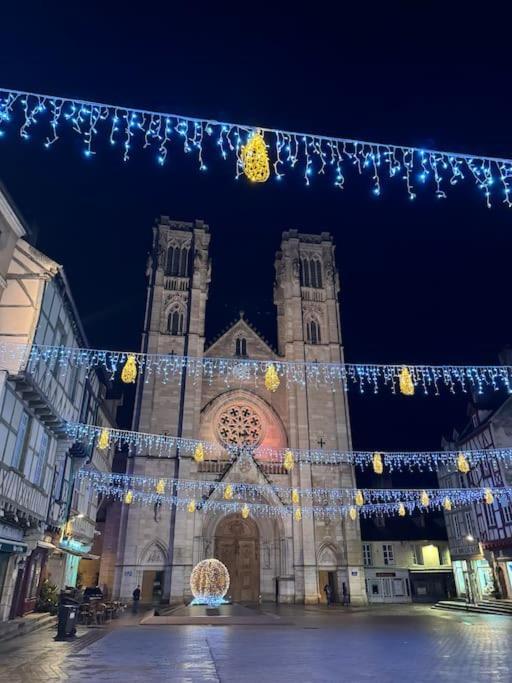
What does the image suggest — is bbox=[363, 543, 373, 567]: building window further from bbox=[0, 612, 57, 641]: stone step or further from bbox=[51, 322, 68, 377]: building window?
bbox=[51, 322, 68, 377]: building window

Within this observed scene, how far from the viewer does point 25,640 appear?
1225cm

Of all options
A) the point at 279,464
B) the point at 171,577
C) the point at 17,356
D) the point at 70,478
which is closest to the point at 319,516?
the point at 279,464

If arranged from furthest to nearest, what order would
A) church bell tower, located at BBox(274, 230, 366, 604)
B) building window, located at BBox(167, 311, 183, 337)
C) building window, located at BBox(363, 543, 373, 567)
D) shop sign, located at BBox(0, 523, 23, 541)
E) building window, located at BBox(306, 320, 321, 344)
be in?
1. building window, located at BBox(363, 543, 373, 567)
2. building window, located at BBox(306, 320, 321, 344)
3. building window, located at BBox(167, 311, 183, 337)
4. church bell tower, located at BBox(274, 230, 366, 604)
5. shop sign, located at BBox(0, 523, 23, 541)

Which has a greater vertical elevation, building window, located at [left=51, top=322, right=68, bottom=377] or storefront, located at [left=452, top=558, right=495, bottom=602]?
building window, located at [left=51, top=322, right=68, bottom=377]

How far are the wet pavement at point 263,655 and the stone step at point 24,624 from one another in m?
0.42

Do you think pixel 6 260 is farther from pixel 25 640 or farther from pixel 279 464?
pixel 279 464

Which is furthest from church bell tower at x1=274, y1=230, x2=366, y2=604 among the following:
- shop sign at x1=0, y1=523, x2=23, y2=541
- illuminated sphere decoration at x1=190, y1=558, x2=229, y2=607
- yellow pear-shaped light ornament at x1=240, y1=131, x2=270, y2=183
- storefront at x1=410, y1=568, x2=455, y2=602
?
yellow pear-shaped light ornament at x1=240, y1=131, x2=270, y2=183

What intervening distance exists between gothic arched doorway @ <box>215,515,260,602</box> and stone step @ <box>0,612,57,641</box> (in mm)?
13898

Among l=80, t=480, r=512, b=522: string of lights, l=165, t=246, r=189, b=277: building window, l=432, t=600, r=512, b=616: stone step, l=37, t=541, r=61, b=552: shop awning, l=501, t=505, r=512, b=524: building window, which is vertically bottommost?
l=432, t=600, r=512, b=616: stone step

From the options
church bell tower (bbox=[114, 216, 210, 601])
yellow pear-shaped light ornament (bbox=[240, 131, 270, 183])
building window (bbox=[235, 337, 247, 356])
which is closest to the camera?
yellow pear-shaped light ornament (bbox=[240, 131, 270, 183])

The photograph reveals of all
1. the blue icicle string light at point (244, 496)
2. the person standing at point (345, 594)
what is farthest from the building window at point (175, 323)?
the person standing at point (345, 594)

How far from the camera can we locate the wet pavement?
24.0 ft

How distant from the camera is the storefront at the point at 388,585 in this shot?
36562mm

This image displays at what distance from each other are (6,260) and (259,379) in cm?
2185
